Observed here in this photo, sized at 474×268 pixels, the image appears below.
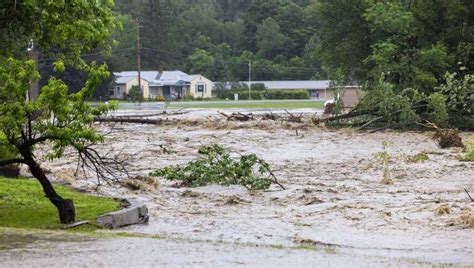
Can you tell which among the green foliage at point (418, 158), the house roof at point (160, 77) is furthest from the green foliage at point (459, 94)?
the house roof at point (160, 77)

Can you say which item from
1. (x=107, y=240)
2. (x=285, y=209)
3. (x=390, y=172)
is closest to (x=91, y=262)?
(x=107, y=240)

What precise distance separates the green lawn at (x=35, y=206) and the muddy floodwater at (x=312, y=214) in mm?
871

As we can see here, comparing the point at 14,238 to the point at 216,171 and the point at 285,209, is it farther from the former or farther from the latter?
the point at 216,171

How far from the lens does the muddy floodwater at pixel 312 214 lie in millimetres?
9422

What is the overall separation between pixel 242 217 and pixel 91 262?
233 inches

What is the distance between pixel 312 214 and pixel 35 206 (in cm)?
494

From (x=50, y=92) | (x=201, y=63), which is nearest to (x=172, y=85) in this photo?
(x=201, y=63)

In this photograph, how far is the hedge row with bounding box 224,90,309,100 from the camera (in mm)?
101938

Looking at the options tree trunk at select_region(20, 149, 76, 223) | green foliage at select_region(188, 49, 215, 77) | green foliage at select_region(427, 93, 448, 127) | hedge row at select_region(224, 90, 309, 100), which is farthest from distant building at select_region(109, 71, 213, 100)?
tree trunk at select_region(20, 149, 76, 223)

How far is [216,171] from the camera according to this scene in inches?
695

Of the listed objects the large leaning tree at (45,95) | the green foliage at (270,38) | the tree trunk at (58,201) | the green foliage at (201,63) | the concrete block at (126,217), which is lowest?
the concrete block at (126,217)

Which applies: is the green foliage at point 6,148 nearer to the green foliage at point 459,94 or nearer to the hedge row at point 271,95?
the green foliage at point 459,94

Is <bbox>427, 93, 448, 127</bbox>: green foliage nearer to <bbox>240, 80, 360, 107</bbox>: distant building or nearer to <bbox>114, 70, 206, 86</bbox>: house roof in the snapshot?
<bbox>114, 70, 206, 86</bbox>: house roof

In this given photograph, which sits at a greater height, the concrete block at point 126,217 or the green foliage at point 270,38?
the green foliage at point 270,38
